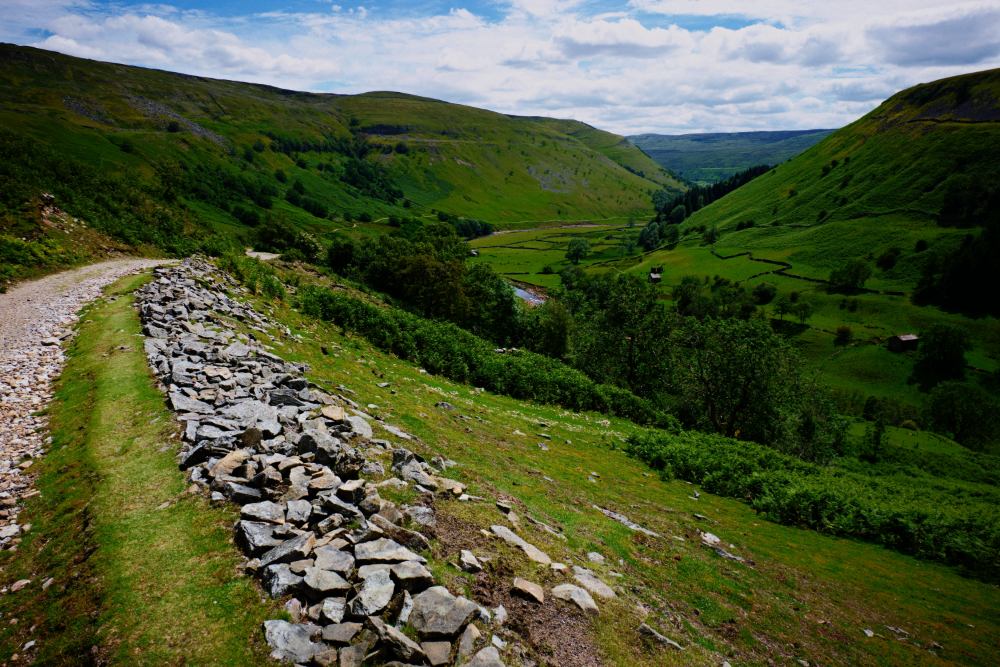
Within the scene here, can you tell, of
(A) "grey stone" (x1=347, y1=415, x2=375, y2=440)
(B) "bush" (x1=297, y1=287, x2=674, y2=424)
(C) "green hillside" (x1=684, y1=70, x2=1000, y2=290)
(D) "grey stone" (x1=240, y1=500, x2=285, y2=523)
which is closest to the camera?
(D) "grey stone" (x1=240, y1=500, x2=285, y2=523)

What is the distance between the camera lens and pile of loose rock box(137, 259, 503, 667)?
8406mm

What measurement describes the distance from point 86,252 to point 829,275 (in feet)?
595

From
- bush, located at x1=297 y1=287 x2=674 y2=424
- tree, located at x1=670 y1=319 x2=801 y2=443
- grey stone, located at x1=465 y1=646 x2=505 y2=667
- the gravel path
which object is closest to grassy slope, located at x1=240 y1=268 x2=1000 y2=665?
grey stone, located at x1=465 y1=646 x2=505 y2=667

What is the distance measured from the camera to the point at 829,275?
153 meters

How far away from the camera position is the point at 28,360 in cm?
2072

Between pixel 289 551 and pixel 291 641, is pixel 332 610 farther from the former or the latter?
pixel 289 551

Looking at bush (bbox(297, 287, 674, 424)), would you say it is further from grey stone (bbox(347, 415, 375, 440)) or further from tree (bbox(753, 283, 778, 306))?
tree (bbox(753, 283, 778, 306))

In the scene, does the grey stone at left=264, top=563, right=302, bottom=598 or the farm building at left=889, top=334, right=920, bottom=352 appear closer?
the grey stone at left=264, top=563, right=302, bottom=598

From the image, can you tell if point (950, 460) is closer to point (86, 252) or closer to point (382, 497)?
point (382, 497)

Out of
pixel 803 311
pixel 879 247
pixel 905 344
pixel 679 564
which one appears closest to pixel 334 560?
pixel 679 564

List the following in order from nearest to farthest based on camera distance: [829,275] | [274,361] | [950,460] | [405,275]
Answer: [274,361] → [950,460] → [405,275] → [829,275]

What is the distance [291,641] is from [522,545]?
5.99m

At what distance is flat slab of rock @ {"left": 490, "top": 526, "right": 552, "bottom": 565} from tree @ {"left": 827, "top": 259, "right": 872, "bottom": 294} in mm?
166186

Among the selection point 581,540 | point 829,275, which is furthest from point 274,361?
point 829,275
